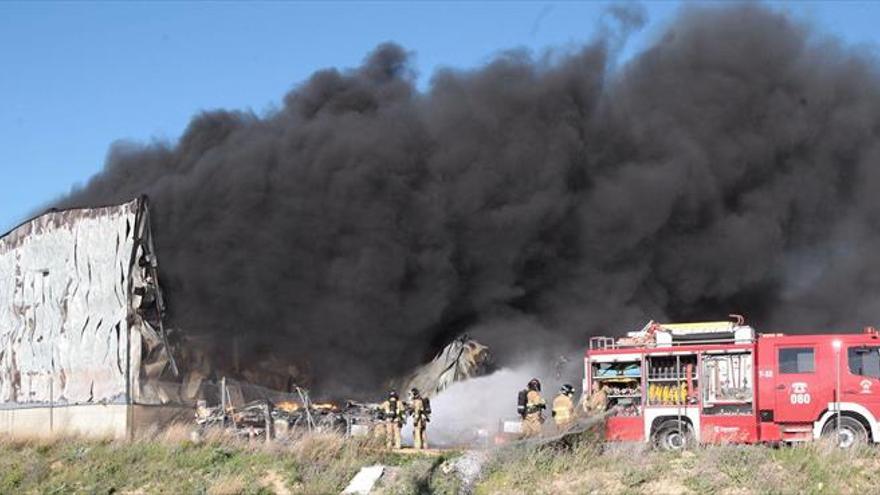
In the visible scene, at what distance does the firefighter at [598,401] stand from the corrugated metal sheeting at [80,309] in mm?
8401

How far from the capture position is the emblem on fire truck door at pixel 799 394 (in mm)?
16547

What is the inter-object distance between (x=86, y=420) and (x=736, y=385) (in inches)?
466

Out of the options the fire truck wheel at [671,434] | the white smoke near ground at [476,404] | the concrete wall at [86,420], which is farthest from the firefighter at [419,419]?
the concrete wall at [86,420]

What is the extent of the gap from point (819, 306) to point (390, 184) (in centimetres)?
1578

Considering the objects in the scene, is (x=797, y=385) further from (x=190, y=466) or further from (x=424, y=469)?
(x=190, y=466)

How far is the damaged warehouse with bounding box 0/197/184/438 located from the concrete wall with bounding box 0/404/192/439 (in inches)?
0.9

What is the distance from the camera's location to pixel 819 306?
36406 mm

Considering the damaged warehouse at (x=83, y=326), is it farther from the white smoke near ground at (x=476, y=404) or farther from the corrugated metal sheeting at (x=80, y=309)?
the white smoke near ground at (x=476, y=404)

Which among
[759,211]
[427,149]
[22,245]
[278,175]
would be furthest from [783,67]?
[22,245]

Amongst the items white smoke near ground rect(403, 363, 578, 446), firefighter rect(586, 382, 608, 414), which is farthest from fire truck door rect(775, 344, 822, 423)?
white smoke near ground rect(403, 363, 578, 446)

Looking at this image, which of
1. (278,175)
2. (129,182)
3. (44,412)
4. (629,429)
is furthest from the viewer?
(129,182)

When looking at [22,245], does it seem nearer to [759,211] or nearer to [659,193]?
[659,193]

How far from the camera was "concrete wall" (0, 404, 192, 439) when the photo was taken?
62.5ft

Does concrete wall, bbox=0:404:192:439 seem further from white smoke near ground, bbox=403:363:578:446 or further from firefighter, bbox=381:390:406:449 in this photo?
white smoke near ground, bbox=403:363:578:446
